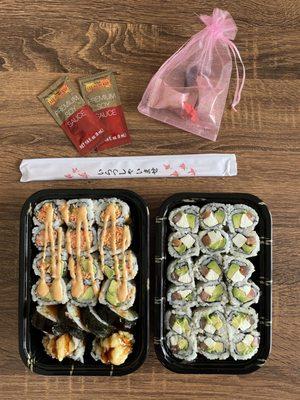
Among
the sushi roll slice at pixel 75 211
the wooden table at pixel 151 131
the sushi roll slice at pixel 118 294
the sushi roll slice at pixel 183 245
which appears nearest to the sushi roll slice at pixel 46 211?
the sushi roll slice at pixel 75 211

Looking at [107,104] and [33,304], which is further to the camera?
[107,104]

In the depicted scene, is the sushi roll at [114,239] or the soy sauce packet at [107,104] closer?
the sushi roll at [114,239]

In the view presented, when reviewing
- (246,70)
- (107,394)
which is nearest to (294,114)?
(246,70)

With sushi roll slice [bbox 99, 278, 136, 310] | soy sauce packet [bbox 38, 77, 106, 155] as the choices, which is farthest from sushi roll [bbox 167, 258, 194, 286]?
soy sauce packet [bbox 38, 77, 106, 155]

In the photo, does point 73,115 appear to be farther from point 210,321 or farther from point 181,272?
point 210,321

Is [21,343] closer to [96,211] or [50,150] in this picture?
[96,211]

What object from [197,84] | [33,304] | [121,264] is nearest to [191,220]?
[121,264]

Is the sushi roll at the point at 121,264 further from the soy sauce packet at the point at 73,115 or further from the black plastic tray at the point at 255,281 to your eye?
the soy sauce packet at the point at 73,115
